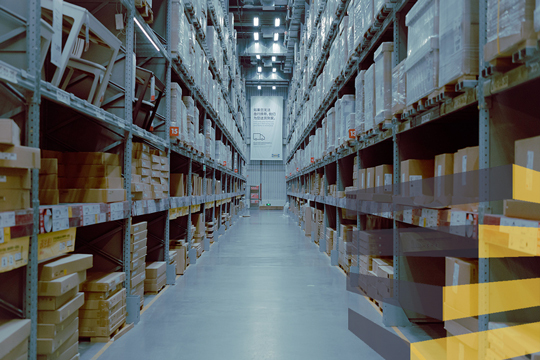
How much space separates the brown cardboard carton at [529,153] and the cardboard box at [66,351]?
3.07 metres

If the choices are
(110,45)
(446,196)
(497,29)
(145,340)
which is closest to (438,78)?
(497,29)

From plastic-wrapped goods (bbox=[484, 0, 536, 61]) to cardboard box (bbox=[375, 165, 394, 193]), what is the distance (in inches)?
89.2

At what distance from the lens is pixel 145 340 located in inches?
129

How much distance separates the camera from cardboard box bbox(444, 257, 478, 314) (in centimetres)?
230

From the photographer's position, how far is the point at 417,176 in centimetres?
332

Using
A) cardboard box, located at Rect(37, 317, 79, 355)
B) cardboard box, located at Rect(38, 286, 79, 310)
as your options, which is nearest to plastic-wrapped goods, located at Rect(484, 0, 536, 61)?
cardboard box, located at Rect(38, 286, 79, 310)

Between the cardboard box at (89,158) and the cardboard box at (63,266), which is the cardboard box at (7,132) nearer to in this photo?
the cardboard box at (63,266)

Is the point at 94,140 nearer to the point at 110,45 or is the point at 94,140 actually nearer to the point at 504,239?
the point at 110,45

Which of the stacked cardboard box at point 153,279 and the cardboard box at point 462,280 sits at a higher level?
the cardboard box at point 462,280

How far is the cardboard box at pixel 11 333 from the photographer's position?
192 centimetres

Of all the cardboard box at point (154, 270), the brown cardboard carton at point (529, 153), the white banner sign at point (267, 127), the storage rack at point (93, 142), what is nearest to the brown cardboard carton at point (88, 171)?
the storage rack at point (93, 142)

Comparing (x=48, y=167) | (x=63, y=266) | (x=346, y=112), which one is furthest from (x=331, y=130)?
(x=63, y=266)

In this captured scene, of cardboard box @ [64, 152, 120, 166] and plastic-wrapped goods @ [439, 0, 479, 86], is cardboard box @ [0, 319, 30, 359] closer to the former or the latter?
cardboard box @ [64, 152, 120, 166]

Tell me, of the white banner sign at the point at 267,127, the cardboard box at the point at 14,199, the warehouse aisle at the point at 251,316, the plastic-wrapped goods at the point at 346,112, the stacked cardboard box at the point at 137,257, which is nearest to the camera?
the cardboard box at the point at 14,199
